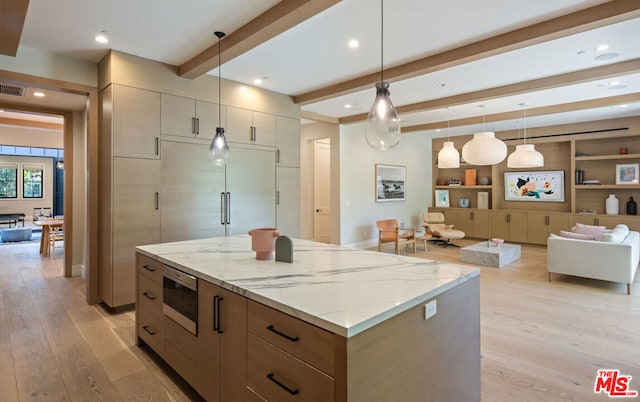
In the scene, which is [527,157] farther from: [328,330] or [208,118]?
[328,330]

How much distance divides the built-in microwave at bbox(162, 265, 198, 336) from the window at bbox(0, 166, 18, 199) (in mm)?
13763

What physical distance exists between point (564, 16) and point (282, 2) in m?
2.50

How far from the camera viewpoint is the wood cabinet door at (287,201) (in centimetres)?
533

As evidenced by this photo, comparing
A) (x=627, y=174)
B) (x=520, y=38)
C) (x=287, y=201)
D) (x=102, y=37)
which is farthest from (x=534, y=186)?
(x=102, y=37)

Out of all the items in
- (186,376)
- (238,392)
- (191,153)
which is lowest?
(186,376)

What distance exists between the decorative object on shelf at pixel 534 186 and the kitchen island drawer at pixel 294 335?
28.8ft

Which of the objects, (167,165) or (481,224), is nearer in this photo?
(167,165)

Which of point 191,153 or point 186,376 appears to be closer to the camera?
point 186,376

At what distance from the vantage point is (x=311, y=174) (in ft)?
27.3

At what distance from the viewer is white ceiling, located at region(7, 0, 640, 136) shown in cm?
289

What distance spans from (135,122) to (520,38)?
4.14 m

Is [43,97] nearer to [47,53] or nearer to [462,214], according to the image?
[47,53]

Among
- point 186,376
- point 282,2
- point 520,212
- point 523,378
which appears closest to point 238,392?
point 186,376

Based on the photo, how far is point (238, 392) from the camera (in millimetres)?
1745
